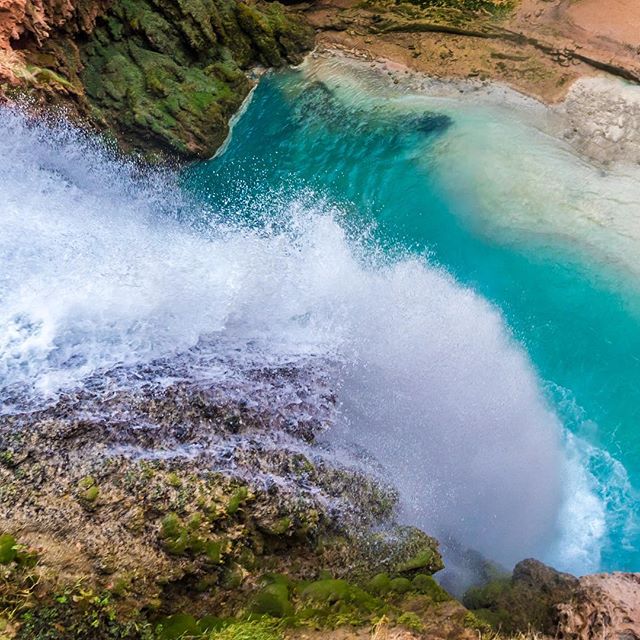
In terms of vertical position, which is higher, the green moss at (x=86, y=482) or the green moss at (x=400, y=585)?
the green moss at (x=400, y=585)

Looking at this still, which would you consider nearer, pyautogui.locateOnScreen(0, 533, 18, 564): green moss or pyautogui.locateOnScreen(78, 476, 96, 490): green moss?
pyautogui.locateOnScreen(0, 533, 18, 564): green moss

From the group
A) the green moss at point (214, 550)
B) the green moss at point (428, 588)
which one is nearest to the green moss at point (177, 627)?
the green moss at point (214, 550)

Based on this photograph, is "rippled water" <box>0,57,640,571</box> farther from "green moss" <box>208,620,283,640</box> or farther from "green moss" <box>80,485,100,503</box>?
"green moss" <box>208,620,283,640</box>

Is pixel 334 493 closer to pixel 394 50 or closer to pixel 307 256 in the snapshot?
pixel 307 256

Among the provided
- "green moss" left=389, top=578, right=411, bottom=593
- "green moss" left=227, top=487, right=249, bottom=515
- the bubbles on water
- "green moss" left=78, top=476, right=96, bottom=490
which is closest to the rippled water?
the bubbles on water

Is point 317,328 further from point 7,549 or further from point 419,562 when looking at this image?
point 7,549

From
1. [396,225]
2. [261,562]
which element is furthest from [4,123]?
[261,562]

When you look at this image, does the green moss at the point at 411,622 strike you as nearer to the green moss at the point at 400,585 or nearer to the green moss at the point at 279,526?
the green moss at the point at 400,585
